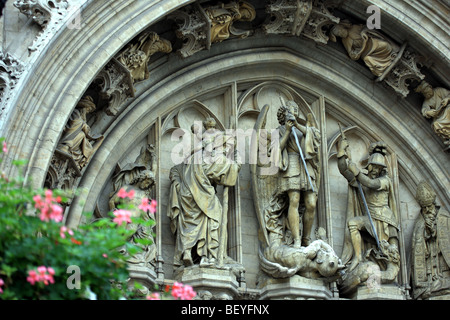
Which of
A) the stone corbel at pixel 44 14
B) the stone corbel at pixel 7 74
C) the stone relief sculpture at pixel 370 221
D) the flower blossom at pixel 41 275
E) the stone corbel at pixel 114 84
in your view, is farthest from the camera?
the stone relief sculpture at pixel 370 221

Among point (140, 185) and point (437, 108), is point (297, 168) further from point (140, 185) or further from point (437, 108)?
point (437, 108)

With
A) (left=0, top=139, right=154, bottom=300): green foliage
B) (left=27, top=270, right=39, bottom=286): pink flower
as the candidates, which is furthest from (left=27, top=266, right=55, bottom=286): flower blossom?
(left=0, top=139, right=154, bottom=300): green foliage

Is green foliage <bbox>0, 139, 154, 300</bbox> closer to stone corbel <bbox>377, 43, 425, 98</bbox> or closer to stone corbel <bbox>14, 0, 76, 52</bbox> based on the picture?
stone corbel <bbox>14, 0, 76, 52</bbox>

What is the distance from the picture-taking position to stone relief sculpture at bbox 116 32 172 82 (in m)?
13.5

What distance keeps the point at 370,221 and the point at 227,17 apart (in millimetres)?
3297

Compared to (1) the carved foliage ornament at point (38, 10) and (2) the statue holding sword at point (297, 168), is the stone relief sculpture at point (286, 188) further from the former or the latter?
(1) the carved foliage ornament at point (38, 10)

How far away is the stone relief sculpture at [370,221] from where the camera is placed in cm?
1427

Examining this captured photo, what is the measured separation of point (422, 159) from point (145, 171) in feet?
13.6

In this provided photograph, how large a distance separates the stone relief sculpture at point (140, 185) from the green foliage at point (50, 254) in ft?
15.7

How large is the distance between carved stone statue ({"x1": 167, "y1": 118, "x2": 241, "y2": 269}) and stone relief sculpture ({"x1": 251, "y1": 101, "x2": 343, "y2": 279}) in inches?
20.5

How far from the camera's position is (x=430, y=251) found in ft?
48.4

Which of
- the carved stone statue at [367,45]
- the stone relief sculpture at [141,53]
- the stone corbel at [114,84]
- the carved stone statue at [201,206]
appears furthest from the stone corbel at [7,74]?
the carved stone statue at [367,45]

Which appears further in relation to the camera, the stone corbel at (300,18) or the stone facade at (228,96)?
the stone corbel at (300,18)
